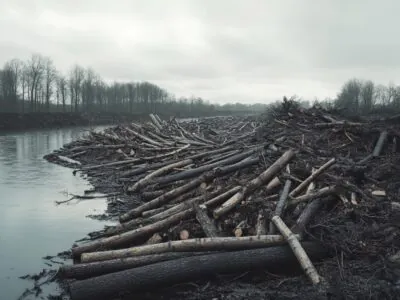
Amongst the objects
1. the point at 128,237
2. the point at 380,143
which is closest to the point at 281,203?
the point at 128,237

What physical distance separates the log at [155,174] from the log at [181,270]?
5.70 m

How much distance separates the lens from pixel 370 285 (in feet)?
15.0

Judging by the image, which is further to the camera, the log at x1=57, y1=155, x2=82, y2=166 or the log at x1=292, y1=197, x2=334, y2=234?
the log at x1=57, y1=155, x2=82, y2=166

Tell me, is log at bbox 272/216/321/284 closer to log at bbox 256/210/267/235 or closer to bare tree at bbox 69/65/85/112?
log at bbox 256/210/267/235

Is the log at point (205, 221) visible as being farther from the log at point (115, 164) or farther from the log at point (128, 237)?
the log at point (115, 164)

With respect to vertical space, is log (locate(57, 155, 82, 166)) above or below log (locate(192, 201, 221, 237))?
below

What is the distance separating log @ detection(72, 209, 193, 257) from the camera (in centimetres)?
616

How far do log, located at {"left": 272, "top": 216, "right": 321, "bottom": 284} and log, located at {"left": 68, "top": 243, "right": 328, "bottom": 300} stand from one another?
5.9 inches

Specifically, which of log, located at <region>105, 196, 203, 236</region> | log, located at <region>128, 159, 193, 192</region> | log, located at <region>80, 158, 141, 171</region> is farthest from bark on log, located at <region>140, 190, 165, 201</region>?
log, located at <region>80, 158, 141, 171</region>

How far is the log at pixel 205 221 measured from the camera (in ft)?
19.9

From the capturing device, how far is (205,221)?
21.1ft

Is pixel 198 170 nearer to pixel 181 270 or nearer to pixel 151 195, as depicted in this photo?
pixel 151 195

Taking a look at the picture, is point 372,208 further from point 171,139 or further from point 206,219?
point 171,139

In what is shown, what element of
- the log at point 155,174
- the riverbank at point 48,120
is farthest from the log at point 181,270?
the riverbank at point 48,120
